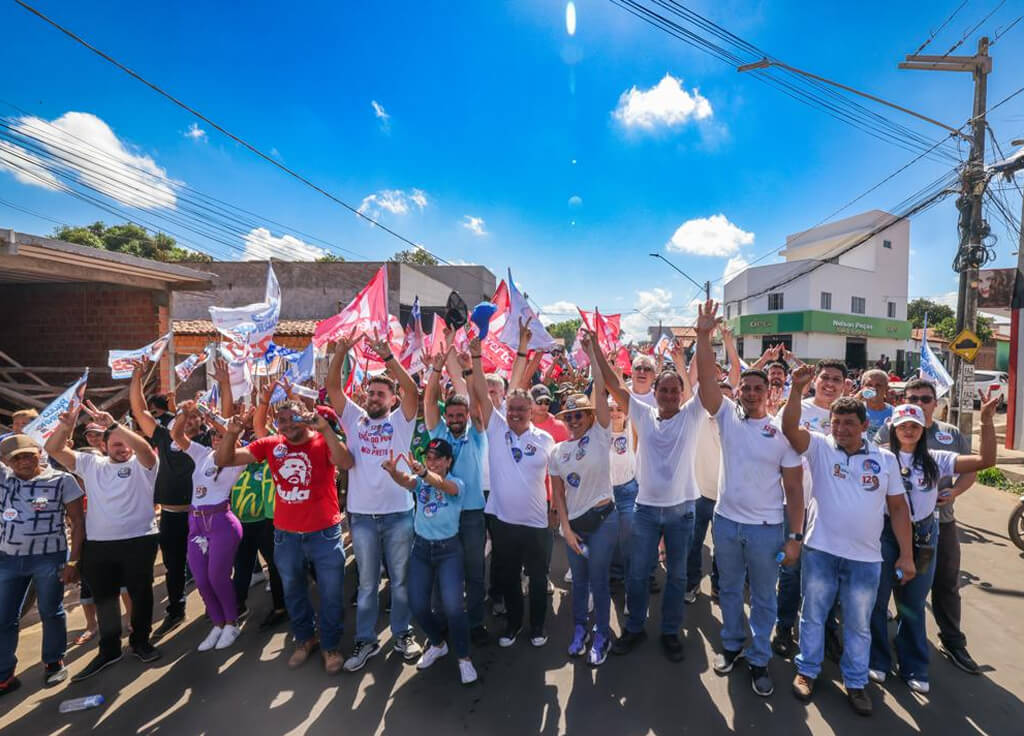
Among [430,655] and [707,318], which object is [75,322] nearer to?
[430,655]

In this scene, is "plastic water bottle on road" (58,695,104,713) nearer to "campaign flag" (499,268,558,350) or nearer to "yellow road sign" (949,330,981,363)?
"campaign flag" (499,268,558,350)

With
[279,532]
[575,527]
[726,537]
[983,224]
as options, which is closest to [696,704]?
[726,537]

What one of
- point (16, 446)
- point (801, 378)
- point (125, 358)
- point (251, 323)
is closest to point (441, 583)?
point (801, 378)

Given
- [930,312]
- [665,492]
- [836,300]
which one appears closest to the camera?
[665,492]

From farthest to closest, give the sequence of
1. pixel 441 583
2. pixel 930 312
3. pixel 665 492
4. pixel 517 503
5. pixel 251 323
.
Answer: pixel 930 312 → pixel 251 323 → pixel 517 503 → pixel 665 492 → pixel 441 583

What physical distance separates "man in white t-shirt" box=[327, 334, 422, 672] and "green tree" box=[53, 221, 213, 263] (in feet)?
115

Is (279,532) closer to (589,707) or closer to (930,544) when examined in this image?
(589,707)

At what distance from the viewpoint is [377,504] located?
3.69m

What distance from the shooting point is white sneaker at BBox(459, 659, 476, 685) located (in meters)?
3.44

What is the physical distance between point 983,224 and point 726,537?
10720 mm

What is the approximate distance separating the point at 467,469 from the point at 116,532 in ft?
8.83

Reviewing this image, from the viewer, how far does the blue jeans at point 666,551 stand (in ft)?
12.1

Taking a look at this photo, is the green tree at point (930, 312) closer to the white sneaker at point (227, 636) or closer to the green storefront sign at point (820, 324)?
the green storefront sign at point (820, 324)

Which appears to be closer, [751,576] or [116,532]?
[751,576]
